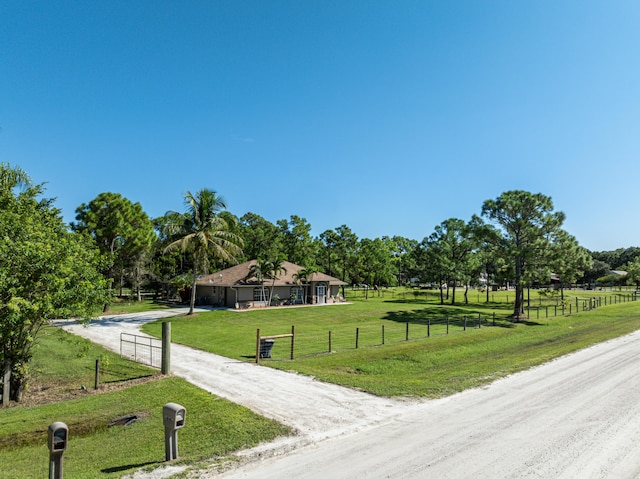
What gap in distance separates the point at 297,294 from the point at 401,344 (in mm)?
26003

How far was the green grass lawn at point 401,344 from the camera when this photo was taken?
14438mm

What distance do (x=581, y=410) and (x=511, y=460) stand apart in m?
4.29

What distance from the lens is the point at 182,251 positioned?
3450 cm

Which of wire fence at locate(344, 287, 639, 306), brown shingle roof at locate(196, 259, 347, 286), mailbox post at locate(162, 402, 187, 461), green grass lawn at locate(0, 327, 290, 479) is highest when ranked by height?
brown shingle roof at locate(196, 259, 347, 286)

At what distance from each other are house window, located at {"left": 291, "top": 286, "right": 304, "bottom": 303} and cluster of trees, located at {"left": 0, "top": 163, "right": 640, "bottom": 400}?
2791 millimetres

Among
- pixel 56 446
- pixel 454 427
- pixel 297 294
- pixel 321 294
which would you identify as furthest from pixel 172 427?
pixel 321 294

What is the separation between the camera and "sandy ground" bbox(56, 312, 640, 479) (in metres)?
7.07

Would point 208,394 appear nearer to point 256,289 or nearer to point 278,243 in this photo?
point 256,289

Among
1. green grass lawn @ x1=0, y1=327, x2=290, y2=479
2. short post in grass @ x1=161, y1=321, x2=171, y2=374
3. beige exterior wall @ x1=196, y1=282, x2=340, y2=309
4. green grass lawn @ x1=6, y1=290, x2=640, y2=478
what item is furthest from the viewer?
beige exterior wall @ x1=196, y1=282, x2=340, y2=309

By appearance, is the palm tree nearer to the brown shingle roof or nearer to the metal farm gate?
the brown shingle roof

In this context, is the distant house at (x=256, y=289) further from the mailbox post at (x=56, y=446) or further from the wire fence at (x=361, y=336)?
the mailbox post at (x=56, y=446)

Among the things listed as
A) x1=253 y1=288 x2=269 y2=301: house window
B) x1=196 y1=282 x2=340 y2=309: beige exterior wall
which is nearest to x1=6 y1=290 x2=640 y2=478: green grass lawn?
x1=196 y1=282 x2=340 y2=309: beige exterior wall

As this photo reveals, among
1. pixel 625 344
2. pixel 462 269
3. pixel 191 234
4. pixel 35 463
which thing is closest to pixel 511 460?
pixel 35 463

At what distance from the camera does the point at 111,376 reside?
14.7 metres
